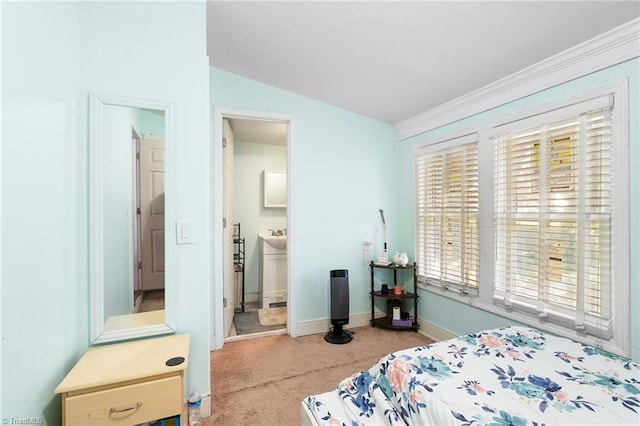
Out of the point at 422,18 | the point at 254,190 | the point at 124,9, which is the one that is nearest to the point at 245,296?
the point at 254,190

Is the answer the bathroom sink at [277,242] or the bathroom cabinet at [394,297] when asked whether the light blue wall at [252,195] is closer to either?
the bathroom sink at [277,242]

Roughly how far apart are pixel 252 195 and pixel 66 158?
283 cm

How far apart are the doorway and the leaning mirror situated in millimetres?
1196

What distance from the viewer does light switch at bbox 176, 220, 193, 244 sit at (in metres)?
1.74

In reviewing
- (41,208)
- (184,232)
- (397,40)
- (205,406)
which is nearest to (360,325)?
(205,406)

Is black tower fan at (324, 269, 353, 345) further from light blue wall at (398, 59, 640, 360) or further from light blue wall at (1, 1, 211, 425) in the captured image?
light blue wall at (1, 1, 211, 425)

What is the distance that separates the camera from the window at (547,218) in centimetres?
165

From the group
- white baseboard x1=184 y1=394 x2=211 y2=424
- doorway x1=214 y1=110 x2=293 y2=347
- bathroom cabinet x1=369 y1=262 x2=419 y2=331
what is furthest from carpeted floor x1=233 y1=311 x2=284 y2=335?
white baseboard x1=184 y1=394 x2=211 y2=424

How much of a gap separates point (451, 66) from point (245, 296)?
3.72m

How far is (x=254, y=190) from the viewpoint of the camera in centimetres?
425

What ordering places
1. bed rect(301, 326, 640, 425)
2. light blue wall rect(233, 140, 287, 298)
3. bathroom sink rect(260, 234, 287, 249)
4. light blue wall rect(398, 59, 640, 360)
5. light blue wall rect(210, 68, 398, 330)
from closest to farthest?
bed rect(301, 326, 640, 425) < light blue wall rect(398, 59, 640, 360) < light blue wall rect(210, 68, 398, 330) < bathroom sink rect(260, 234, 287, 249) < light blue wall rect(233, 140, 287, 298)

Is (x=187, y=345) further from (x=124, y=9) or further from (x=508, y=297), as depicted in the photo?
(x=508, y=297)

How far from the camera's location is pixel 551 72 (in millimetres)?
1929

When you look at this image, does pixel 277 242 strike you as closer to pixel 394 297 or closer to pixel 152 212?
pixel 394 297
